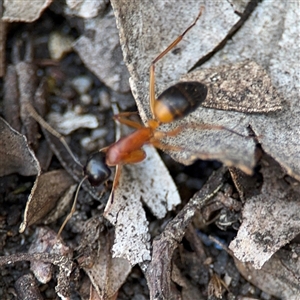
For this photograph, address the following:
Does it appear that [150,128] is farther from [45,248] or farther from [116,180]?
[45,248]

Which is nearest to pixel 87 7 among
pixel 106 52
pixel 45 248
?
pixel 106 52

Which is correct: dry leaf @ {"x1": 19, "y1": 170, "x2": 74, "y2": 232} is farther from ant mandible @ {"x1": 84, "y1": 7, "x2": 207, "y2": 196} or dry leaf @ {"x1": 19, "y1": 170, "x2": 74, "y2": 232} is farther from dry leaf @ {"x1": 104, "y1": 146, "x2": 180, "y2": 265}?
dry leaf @ {"x1": 104, "y1": 146, "x2": 180, "y2": 265}

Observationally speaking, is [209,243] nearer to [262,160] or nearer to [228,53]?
[262,160]

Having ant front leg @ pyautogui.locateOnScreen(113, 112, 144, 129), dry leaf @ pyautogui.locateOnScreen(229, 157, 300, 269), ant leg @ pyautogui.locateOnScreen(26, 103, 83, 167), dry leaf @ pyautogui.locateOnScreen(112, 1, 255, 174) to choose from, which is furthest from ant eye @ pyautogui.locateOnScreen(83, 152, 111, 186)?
dry leaf @ pyautogui.locateOnScreen(229, 157, 300, 269)

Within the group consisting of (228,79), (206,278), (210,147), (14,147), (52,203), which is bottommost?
(206,278)

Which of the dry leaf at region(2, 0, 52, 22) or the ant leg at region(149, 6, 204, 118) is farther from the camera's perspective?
the dry leaf at region(2, 0, 52, 22)

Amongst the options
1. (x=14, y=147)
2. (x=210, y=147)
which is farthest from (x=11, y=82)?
(x=210, y=147)
